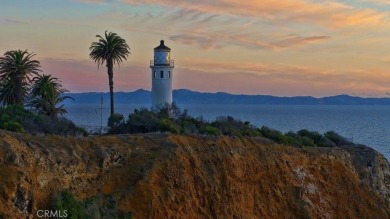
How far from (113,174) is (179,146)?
430 centimetres

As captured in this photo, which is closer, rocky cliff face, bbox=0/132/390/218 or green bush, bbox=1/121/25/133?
rocky cliff face, bbox=0/132/390/218

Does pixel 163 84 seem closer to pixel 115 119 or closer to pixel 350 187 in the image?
pixel 115 119

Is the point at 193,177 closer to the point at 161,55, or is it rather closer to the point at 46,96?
the point at 46,96

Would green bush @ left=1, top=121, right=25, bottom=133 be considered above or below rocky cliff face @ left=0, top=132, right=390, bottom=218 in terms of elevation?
above

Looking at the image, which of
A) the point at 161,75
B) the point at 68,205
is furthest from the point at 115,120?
the point at 68,205

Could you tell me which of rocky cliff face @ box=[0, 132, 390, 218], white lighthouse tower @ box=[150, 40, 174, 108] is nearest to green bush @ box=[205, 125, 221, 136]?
rocky cliff face @ box=[0, 132, 390, 218]

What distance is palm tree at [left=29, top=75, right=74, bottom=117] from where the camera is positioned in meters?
41.6

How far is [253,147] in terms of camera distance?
1179 inches

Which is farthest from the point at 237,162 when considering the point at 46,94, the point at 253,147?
the point at 46,94

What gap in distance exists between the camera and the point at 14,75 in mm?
40656

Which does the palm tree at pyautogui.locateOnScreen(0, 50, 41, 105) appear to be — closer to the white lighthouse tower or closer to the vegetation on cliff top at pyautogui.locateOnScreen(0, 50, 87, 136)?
the vegetation on cliff top at pyautogui.locateOnScreen(0, 50, 87, 136)

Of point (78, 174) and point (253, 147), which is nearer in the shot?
point (78, 174)

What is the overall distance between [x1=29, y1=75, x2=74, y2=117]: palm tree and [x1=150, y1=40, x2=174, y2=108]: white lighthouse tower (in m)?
10.2

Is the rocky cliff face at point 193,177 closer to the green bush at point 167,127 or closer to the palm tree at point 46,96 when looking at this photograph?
the green bush at point 167,127
